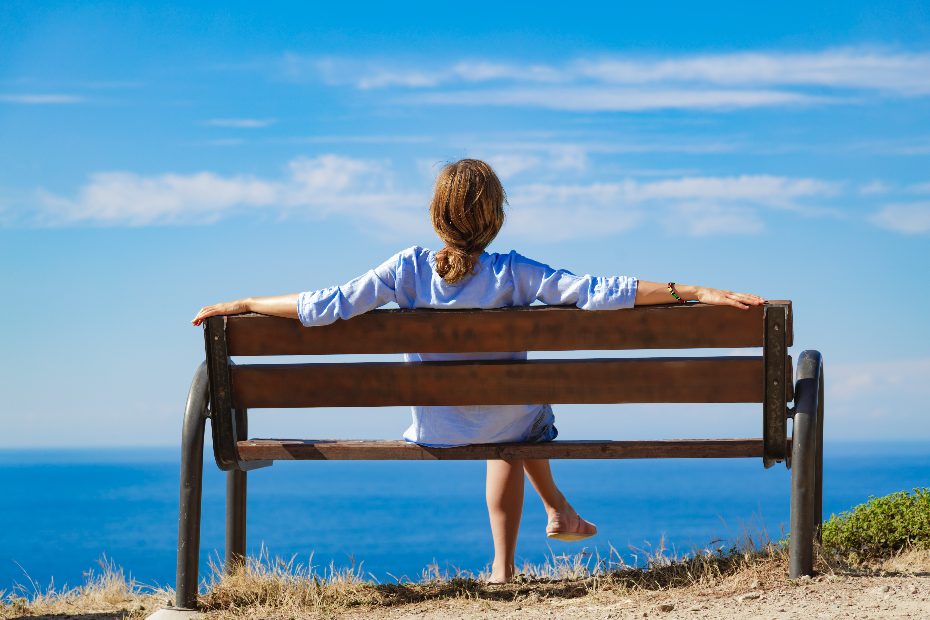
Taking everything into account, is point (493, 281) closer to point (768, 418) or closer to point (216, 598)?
point (768, 418)

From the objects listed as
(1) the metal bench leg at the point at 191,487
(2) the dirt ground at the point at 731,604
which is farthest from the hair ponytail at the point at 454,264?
(2) the dirt ground at the point at 731,604

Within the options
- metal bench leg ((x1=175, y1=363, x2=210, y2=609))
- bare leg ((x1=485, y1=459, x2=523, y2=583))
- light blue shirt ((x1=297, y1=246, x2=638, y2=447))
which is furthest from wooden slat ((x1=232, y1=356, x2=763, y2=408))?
bare leg ((x1=485, y1=459, x2=523, y2=583))

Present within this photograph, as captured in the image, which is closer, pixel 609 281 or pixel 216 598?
pixel 609 281

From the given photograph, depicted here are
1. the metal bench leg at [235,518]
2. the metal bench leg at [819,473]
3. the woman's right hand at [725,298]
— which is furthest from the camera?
the metal bench leg at [235,518]

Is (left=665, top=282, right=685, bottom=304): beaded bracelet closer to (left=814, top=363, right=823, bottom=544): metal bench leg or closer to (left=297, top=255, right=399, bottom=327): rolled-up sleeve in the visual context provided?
(left=814, top=363, right=823, bottom=544): metal bench leg

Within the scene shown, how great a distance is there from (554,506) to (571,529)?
128 mm

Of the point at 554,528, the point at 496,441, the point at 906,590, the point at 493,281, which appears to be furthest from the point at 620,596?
the point at 493,281

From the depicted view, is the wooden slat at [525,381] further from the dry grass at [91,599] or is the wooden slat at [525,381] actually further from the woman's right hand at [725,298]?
the dry grass at [91,599]

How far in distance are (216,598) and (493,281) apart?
6.51 ft

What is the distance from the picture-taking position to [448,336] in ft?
14.3

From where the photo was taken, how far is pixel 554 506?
4.72 meters

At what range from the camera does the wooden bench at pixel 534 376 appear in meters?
4.27

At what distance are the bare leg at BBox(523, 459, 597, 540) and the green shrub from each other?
5.25 feet

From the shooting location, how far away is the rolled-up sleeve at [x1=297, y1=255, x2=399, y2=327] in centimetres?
438
